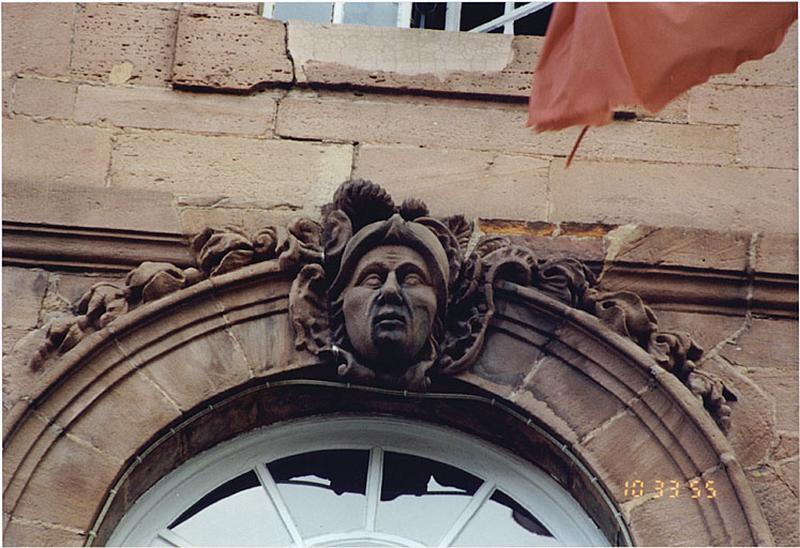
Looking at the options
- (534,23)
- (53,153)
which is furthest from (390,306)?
Answer: (534,23)

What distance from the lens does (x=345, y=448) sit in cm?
795

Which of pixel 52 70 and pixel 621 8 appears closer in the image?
pixel 621 8

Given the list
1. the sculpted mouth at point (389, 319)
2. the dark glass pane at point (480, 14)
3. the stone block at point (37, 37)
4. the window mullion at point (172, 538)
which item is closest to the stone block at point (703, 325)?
the sculpted mouth at point (389, 319)

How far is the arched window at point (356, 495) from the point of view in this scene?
761 cm

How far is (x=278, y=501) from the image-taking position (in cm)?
772

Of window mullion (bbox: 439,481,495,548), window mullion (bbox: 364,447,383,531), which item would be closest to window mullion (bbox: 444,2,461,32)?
window mullion (bbox: 364,447,383,531)

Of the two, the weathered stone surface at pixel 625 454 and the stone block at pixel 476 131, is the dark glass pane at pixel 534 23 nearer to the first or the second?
the stone block at pixel 476 131

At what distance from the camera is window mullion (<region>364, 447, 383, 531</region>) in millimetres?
7668

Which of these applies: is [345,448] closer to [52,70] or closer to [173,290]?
[173,290]

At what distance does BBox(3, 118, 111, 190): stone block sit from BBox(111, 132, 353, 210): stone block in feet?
0.22

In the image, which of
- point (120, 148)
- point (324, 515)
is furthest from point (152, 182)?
point (324, 515)

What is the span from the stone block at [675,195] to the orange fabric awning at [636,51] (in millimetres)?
1444

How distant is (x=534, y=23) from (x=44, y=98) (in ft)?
6.52

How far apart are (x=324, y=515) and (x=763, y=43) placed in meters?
2.08
